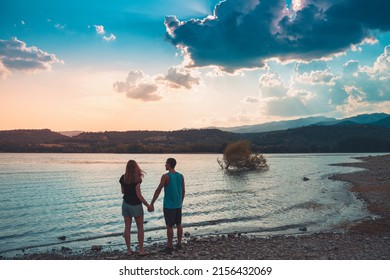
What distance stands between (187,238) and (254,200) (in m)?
17.8

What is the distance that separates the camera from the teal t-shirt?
13.1 m

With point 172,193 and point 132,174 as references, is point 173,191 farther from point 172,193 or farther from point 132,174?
point 132,174

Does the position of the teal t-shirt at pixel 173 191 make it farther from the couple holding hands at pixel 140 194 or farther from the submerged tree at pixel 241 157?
the submerged tree at pixel 241 157

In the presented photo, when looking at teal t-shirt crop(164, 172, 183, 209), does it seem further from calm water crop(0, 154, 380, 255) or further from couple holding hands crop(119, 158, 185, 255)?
calm water crop(0, 154, 380, 255)

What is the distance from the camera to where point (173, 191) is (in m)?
13.1

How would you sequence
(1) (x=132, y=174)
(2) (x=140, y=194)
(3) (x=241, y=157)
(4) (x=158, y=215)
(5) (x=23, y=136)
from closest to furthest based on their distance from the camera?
(1) (x=132, y=174) → (2) (x=140, y=194) → (4) (x=158, y=215) → (3) (x=241, y=157) → (5) (x=23, y=136)

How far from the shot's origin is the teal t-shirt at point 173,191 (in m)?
13.1

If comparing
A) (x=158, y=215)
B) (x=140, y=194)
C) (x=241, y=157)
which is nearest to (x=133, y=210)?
(x=140, y=194)

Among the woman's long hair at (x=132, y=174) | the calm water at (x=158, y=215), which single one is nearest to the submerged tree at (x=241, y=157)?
the calm water at (x=158, y=215)

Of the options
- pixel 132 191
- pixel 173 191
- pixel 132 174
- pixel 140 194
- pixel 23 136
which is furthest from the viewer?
pixel 23 136

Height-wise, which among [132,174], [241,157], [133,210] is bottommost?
[241,157]

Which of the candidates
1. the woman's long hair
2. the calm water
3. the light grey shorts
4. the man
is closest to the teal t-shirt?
the man
